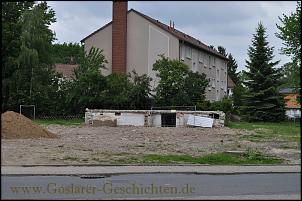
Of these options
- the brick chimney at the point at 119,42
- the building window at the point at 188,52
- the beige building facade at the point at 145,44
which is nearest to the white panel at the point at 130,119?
the beige building facade at the point at 145,44

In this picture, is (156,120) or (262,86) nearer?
(156,120)

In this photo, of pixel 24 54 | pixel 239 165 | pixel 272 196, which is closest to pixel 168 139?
pixel 239 165

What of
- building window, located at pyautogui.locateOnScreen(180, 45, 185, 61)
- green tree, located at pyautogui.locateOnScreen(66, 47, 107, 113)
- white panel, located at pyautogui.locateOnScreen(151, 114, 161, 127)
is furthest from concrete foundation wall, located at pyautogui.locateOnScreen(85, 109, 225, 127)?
building window, located at pyautogui.locateOnScreen(180, 45, 185, 61)

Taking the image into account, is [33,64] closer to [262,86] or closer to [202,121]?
[202,121]

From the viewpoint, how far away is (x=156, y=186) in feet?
39.9

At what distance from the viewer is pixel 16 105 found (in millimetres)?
49438

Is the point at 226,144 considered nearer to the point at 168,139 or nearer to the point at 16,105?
the point at 168,139

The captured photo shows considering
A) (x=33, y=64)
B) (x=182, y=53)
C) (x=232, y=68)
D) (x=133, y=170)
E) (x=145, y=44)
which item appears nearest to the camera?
(x=133, y=170)

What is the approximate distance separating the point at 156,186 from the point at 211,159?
7.47 meters

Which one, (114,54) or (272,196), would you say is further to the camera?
(114,54)

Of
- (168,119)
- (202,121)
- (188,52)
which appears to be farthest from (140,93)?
(188,52)

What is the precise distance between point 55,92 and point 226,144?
94.2ft

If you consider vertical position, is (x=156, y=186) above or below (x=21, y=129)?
below

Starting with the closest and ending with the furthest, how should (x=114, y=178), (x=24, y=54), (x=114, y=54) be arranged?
(x=114, y=178) < (x=24, y=54) < (x=114, y=54)
